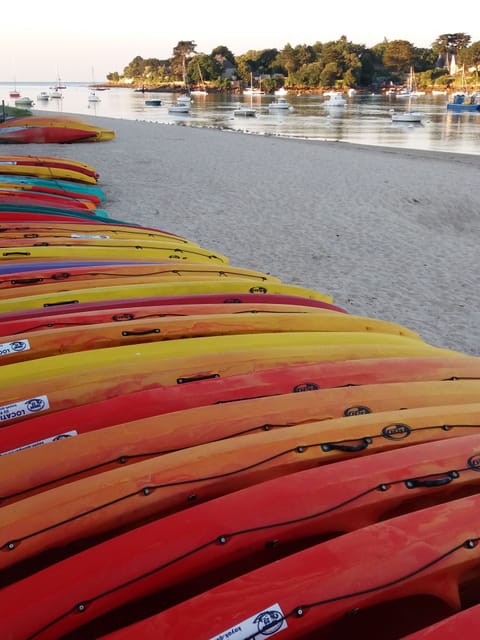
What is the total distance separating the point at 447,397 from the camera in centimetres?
253

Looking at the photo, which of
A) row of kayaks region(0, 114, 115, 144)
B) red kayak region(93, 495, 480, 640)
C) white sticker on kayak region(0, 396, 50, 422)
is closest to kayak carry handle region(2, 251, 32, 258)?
white sticker on kayak region(0, 396, 50, 422)

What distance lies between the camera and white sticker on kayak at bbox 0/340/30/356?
273 centimetres

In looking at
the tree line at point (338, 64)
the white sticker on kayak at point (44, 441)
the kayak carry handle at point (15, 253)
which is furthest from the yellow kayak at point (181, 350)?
the tree line at point (338, 64)

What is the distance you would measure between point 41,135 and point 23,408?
616 inches

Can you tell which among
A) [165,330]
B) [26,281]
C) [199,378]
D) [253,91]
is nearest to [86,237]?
[26,281]

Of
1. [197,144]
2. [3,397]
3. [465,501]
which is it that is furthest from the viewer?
[197,144]

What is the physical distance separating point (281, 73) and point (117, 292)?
127 metres

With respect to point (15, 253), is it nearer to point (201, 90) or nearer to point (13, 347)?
point (13, 347)

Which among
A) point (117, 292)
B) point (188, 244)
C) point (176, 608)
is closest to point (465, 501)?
point (176, 608)

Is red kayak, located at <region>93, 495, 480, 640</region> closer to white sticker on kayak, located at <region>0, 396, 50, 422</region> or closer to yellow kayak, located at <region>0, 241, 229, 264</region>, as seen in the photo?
white sticker on kayak, located at <region>0, 396, 50, 422</region>

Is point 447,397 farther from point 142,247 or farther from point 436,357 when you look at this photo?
point 142,247

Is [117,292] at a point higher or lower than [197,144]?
lower

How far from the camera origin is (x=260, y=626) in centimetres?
134

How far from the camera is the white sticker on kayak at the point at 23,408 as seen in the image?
225 centimetres
